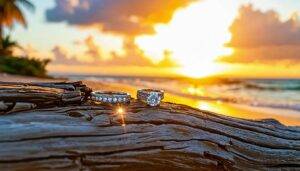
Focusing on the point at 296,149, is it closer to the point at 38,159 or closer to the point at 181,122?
the point at 181,122

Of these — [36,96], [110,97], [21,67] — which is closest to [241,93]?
[21,67]

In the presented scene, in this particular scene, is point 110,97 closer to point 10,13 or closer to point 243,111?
point 243,111

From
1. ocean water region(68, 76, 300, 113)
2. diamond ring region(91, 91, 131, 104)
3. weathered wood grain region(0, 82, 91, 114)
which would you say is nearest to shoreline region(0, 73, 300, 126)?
ocean water region(68, 76, 300, 113)

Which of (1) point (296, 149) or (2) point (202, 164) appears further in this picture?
(1) point (296, 149)

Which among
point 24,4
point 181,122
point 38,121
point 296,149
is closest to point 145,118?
point 181,122

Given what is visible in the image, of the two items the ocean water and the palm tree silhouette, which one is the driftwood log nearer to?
the ocean water

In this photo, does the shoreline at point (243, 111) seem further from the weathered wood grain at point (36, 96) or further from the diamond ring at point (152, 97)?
the weathered wood grain at point (36, 96)
